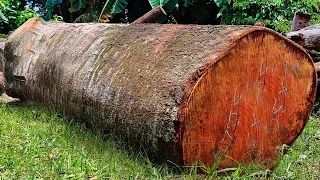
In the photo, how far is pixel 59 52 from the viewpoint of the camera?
4469 millimetres

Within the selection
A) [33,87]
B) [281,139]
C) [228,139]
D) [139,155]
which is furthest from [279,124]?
[33,87]

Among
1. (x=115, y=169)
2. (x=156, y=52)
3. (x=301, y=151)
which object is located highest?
(x=156, y=52)

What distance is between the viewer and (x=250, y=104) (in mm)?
2941

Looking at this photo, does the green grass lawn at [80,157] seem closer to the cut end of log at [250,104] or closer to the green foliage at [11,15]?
the cut end of log at [250,104]

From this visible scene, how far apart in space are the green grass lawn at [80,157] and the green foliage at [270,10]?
4613mm

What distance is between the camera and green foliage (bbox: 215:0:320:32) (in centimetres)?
839

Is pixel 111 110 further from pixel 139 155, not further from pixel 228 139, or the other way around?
pixel 228 139

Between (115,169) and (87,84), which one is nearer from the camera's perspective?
(115,169)

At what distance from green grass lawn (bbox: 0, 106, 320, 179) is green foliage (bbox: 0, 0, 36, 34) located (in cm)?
682

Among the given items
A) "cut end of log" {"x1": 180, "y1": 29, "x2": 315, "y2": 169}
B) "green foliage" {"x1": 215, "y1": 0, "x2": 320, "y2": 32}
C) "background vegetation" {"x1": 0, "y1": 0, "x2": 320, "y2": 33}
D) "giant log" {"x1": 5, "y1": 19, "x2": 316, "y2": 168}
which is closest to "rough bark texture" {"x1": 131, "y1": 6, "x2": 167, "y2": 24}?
"giant log" {"x1": 5, "y1": 19, "x2": 316, "y2": 168}

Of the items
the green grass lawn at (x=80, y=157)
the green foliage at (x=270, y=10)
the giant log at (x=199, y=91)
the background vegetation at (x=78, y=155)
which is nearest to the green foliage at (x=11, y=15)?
the green foliage at (x=270, y=10)

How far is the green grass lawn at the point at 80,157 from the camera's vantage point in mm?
2689

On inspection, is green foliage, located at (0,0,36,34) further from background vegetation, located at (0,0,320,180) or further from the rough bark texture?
the rough bark texture

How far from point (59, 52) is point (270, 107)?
2.36 metres
